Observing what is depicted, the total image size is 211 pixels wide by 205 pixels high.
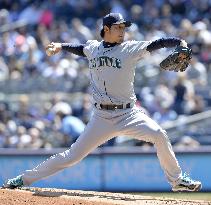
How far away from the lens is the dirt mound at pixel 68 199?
747cm

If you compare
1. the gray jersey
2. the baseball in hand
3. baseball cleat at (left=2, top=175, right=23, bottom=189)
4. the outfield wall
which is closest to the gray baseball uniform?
the gray jersey

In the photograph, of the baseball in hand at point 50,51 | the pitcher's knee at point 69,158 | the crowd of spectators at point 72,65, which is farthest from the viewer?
the crowd of spectators at point 72,65

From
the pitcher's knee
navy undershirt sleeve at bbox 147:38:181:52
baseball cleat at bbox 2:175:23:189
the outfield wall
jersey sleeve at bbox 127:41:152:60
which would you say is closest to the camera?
navy undershirt sleeve at bbox 147:38:181:52

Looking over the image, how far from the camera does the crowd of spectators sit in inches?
539

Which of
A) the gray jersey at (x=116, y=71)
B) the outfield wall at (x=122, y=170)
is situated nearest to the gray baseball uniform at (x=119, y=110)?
the gray jersey at (x=116, y=71)

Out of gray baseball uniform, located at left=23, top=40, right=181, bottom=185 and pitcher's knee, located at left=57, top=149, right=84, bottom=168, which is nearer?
gray baseball uniform, located at left=23, top=40, right=181, bottom=185

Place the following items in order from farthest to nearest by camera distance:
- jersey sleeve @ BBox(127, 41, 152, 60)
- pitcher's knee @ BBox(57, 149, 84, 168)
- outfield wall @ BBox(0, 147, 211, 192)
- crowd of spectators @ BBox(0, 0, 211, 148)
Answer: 1. crowd of spectators @ BBox(0, 0, 211, 148)
2. outfield wall @ BBox(0, 147, 211, 192)
3. pitcher's knee @ BBox(57, 149, 84, 168)
4. jersey sleeve @ BBox(127, 41, 152, 60)

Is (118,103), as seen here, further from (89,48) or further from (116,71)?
(89,48)

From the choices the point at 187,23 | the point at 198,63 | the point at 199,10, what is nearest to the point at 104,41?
the point at 198,63

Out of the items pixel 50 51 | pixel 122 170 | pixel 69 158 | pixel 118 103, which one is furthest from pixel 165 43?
pixel 122 170

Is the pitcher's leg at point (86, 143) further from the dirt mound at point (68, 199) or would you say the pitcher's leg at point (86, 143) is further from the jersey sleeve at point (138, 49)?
the jersey sleeve at point (138, 49)

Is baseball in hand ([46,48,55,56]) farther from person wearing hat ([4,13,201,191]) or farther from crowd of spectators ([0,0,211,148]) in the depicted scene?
crowd of spectators ([0,0,211,148])

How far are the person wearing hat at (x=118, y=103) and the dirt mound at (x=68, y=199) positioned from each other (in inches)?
12.5

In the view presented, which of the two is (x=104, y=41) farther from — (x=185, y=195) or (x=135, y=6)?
(x=135, y=6)
